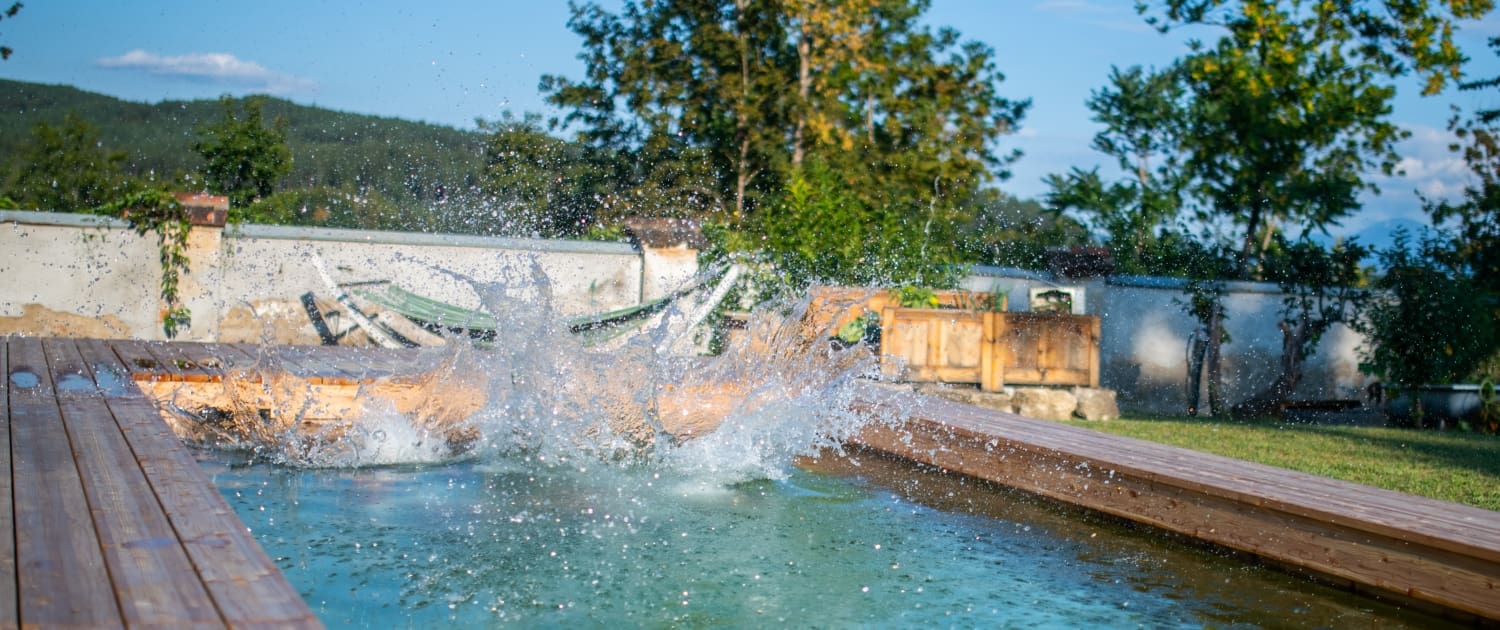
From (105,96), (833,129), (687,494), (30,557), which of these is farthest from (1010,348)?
(105,96)

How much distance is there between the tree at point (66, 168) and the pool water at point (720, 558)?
20.2 m

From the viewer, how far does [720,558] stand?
3.56 meters

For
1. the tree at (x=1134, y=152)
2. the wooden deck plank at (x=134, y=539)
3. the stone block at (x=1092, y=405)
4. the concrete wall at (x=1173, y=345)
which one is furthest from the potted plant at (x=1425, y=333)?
the wooden deck plank at (x=134, y=539)

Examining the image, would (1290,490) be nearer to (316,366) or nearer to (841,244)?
(316,366)

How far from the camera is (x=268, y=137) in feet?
61.4

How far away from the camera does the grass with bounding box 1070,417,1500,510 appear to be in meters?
5.48

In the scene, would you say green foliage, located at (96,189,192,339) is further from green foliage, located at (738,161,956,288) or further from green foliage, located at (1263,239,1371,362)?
green foliage, located at (1263,239,1371,362)

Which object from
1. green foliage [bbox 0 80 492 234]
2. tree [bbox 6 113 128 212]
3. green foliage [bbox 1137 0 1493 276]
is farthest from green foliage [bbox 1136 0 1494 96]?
tree [bbox 6 113 128 212]

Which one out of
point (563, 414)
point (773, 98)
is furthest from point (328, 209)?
point (563, 414)

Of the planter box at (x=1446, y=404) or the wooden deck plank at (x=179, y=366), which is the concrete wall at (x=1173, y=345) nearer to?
the planter box at (x=1446, y=404)

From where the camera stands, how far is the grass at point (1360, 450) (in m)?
5.48

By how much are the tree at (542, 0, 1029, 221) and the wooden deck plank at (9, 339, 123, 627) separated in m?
14.4

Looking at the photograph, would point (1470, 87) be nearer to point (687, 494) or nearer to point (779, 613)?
point (687, 494)

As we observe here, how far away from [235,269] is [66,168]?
15916 mm
